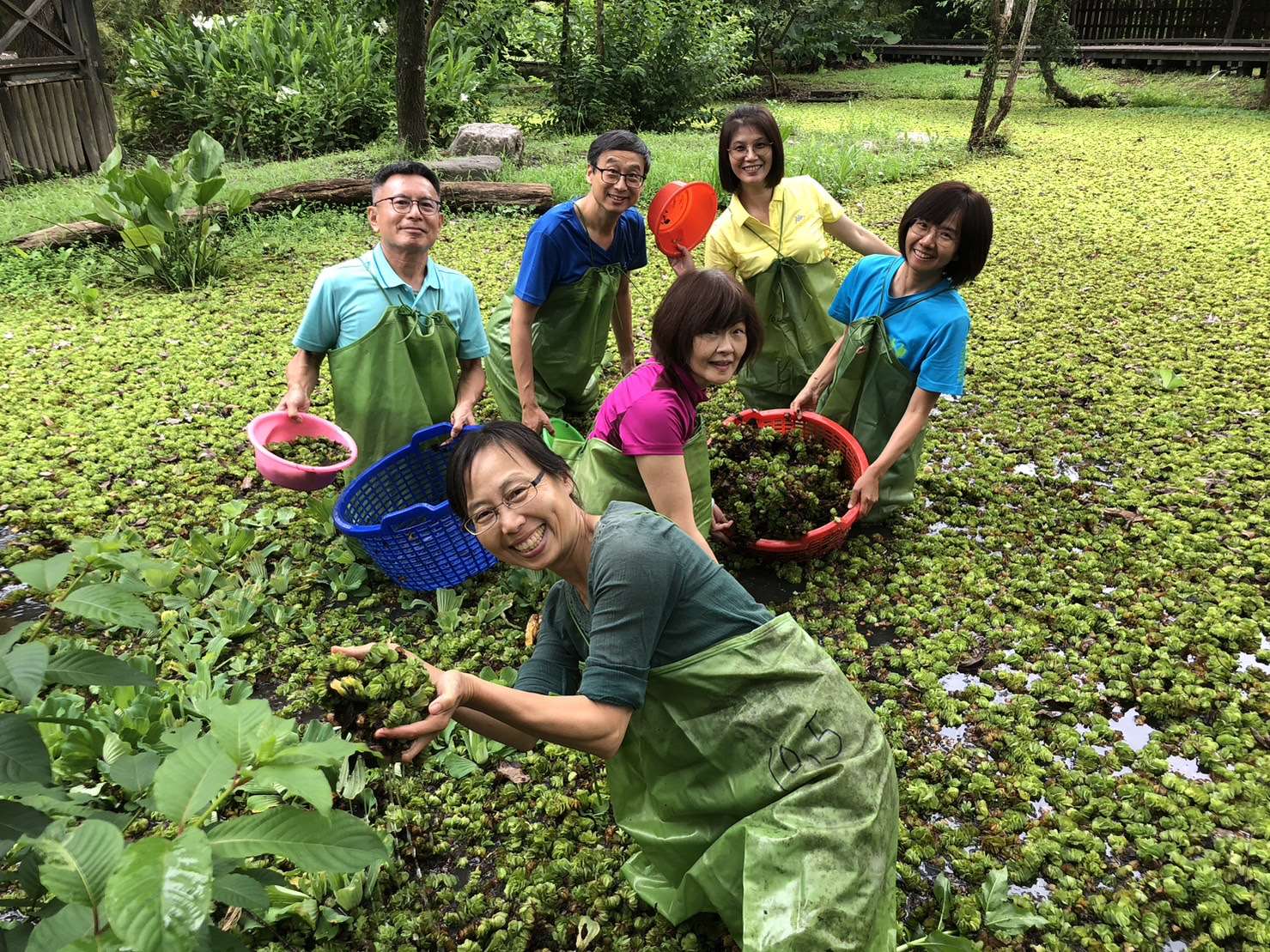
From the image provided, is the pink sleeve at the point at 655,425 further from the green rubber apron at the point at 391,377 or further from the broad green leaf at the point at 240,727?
the broad green leaf at the point at 240,727

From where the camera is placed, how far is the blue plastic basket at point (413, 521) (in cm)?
256

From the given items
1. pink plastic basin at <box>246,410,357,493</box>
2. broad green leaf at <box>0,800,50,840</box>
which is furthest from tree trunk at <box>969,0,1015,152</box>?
broad green leaf at <box>0,800,50,840</box>

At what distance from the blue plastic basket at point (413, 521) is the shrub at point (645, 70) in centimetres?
896

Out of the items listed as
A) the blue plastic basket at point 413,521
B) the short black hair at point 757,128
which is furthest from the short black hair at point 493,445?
the short black hair at point 757,128

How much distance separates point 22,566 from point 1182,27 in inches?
773

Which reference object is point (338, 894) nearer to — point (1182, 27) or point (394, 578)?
point (394, 578)

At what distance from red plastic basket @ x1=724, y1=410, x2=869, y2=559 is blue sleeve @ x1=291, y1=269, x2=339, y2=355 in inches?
58.3

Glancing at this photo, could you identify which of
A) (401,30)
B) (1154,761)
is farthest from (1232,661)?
(401,30)

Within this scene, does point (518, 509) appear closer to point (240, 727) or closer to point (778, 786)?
point (240, 727)

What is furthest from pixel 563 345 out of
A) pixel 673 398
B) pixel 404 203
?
pixel 673 398

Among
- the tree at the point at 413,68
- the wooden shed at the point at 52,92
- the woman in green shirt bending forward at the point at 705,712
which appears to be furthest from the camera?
the wooden shed at the point at 52,92

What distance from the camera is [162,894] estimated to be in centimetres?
88

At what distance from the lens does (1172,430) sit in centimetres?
371

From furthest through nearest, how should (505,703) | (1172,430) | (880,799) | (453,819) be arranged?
(1172,430), (453,819), (880,799), (505,703)
